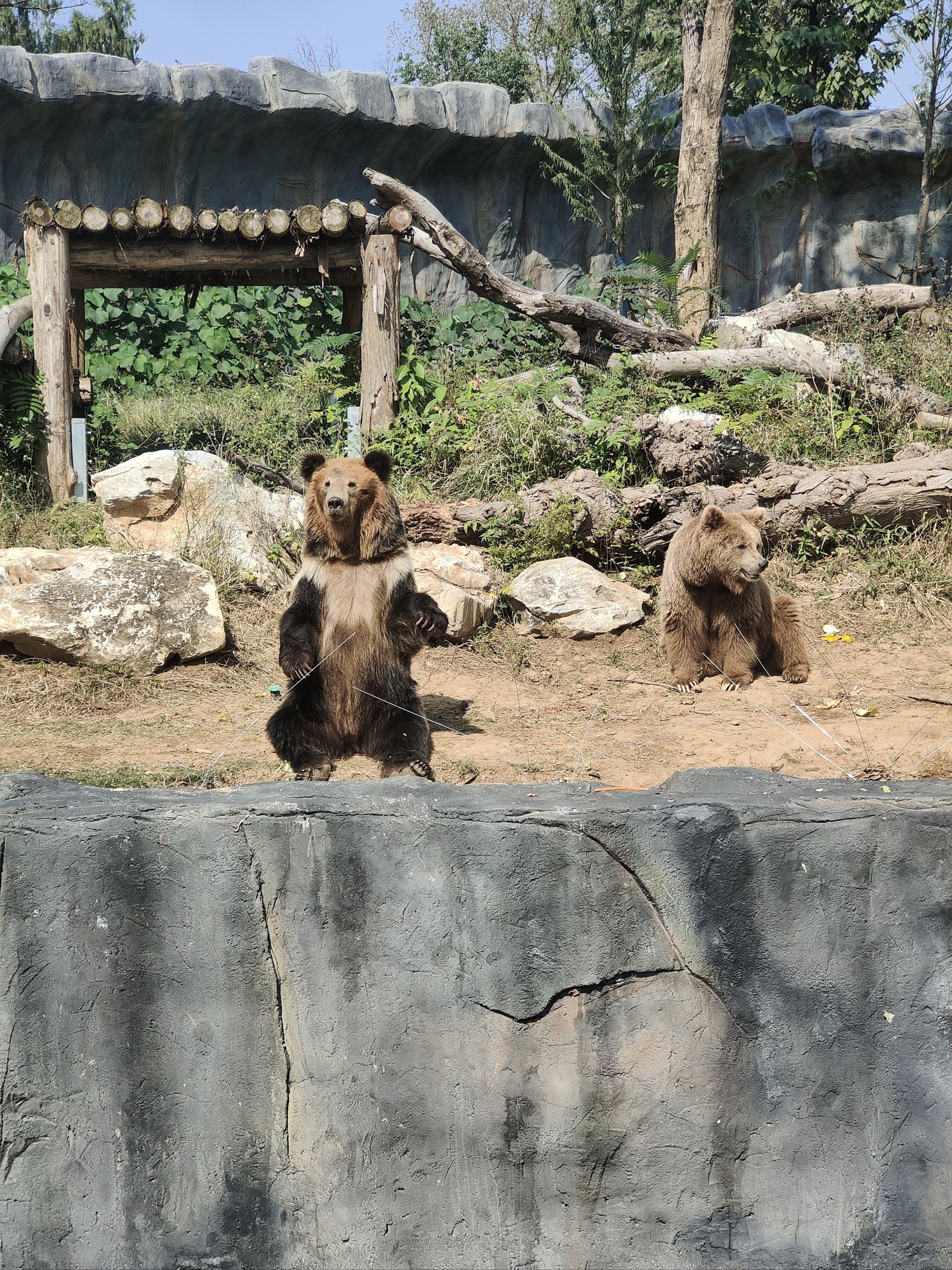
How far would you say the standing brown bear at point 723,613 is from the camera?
256 inches

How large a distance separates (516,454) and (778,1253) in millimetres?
6958

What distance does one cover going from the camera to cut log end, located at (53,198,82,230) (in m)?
8.98

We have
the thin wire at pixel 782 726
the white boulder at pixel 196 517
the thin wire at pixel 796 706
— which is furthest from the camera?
the white boulder at pixel 196 517

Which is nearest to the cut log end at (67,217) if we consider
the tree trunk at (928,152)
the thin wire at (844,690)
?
the thin wire at (844,690)

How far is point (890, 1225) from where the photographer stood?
9.12ft

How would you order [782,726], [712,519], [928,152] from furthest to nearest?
[928,152], [712,519], [782,726]

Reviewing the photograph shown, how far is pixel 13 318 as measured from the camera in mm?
8930

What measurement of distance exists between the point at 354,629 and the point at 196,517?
340 cm

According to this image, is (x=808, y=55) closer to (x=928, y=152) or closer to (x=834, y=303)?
(x=928, y=152)

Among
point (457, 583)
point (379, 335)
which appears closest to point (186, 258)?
point (379, 335)

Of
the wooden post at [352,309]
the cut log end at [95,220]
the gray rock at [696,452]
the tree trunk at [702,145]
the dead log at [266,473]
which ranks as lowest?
the dead log at [266,473]

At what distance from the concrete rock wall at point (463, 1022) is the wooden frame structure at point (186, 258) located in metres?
6.95

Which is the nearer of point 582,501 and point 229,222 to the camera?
point 582,501

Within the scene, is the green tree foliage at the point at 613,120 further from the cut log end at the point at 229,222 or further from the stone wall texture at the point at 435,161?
the cut log end at the point at 229,222
